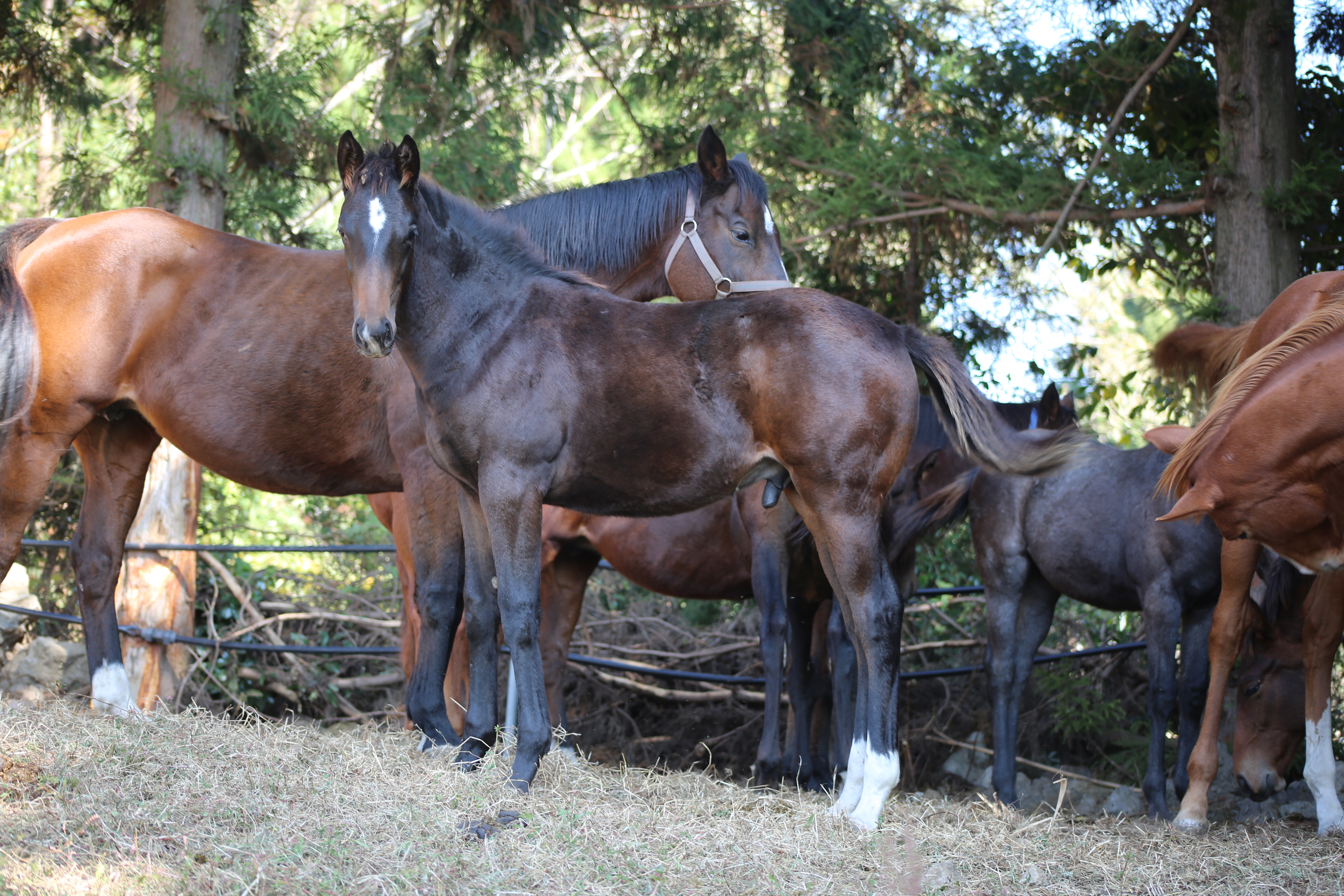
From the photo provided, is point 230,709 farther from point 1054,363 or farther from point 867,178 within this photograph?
point 1054,363

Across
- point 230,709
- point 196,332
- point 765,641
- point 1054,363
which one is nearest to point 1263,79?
point 1054,363

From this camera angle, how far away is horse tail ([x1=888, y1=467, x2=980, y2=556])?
17.5ft

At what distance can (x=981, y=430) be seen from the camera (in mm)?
3953

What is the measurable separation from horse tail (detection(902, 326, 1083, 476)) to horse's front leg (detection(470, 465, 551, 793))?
1.53 meters

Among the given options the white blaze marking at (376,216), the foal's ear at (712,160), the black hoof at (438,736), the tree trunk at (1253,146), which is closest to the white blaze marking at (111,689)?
the black hoof at (438,736)

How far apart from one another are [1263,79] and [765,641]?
456 cm

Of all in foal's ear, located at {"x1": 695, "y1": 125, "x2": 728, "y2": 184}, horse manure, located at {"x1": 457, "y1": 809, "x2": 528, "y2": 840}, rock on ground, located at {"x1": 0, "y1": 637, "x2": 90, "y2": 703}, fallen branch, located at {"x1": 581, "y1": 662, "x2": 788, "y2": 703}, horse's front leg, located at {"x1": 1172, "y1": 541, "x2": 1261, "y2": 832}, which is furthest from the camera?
fallen branch, located at {"x1": 581, "y1": 662, "x2": 788, "y2": 703}

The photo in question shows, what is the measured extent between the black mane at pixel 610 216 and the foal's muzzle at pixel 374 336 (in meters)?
1.49

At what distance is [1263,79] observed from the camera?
6297 mm

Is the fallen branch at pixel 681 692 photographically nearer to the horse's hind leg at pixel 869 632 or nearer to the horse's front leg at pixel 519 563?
the horse's hind leg at pixel 869 632

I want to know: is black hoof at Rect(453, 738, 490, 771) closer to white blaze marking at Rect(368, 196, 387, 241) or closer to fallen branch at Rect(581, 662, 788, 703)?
white blaze marking at Rect(368, 196, 387, 241)

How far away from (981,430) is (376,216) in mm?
2312

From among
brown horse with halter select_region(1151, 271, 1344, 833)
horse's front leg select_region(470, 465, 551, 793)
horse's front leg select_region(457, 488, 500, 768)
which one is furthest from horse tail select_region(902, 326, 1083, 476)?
horse's front leg select_region(457, 488, 500, 768)

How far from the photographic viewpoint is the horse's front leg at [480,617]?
155 inches
